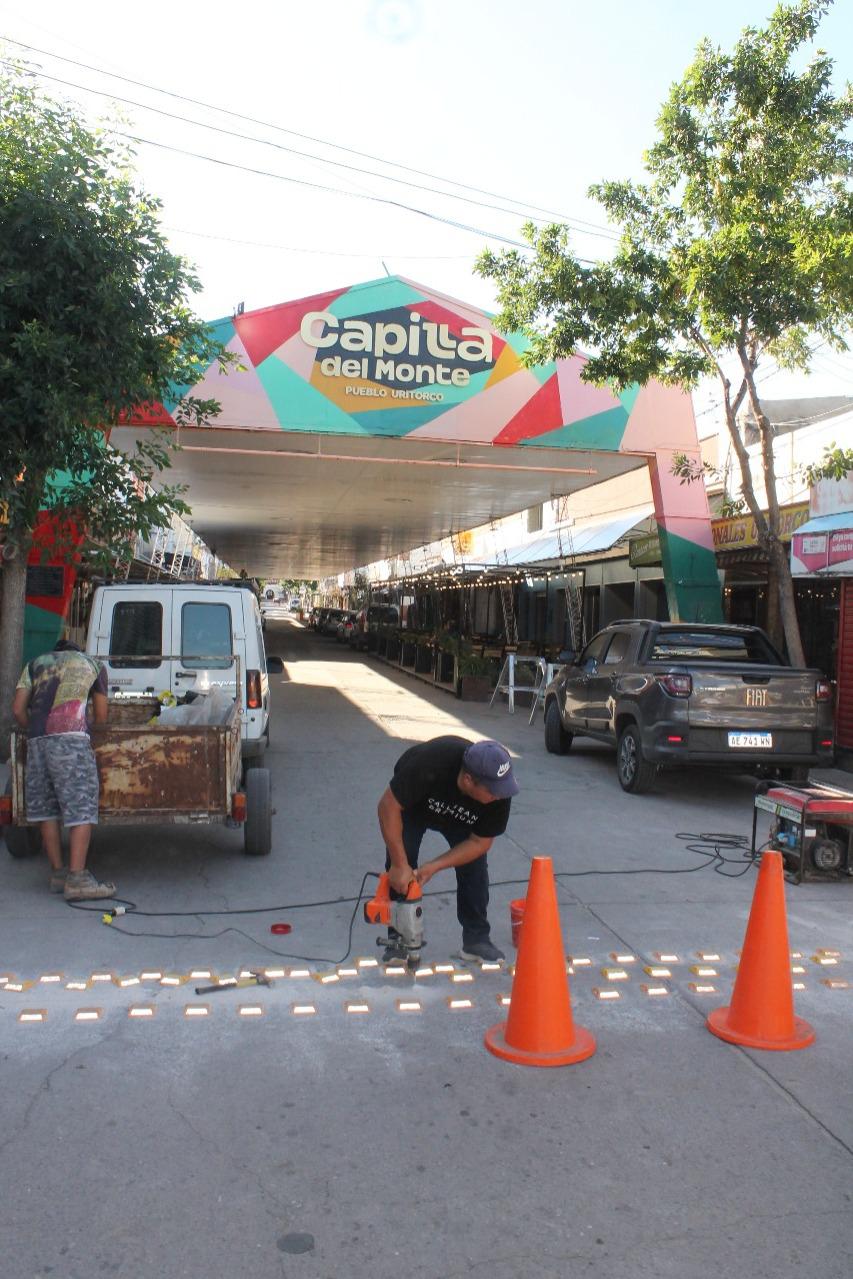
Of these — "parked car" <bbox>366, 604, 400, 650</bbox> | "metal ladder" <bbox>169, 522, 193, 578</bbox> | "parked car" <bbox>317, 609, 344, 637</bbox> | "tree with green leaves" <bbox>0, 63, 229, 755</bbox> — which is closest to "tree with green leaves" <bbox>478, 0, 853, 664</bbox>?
"tree with green leaves" <bbox>0, 63, 229, 755</bbox>

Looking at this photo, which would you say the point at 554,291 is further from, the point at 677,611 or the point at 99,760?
the point at 99,760

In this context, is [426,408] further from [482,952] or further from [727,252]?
[482,952]

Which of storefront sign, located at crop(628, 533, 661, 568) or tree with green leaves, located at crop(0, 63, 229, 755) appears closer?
tree with green leaves, located at crop(0, 63, 229, 755)

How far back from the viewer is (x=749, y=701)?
9.34 meters

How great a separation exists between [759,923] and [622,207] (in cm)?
1037

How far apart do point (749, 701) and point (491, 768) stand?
18.2ft

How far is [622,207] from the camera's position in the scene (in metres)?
12.5

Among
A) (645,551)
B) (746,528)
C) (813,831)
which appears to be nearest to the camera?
(813,831)

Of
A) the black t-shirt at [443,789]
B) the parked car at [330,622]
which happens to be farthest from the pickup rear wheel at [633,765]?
the parked car at [330,622]

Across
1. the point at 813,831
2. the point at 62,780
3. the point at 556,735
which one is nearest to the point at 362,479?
the point at 556,735

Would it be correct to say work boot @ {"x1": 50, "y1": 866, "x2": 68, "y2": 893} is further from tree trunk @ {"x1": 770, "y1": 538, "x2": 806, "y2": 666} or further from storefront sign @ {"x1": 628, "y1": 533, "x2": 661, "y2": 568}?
storefront sign @ {"x1": 628, "y1": 533, "x2": 661, "y2": 568}

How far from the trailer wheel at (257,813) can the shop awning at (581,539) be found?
1310cm

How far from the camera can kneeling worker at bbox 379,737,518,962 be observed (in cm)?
454

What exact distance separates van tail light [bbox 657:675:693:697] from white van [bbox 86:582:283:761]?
3.75 metres
